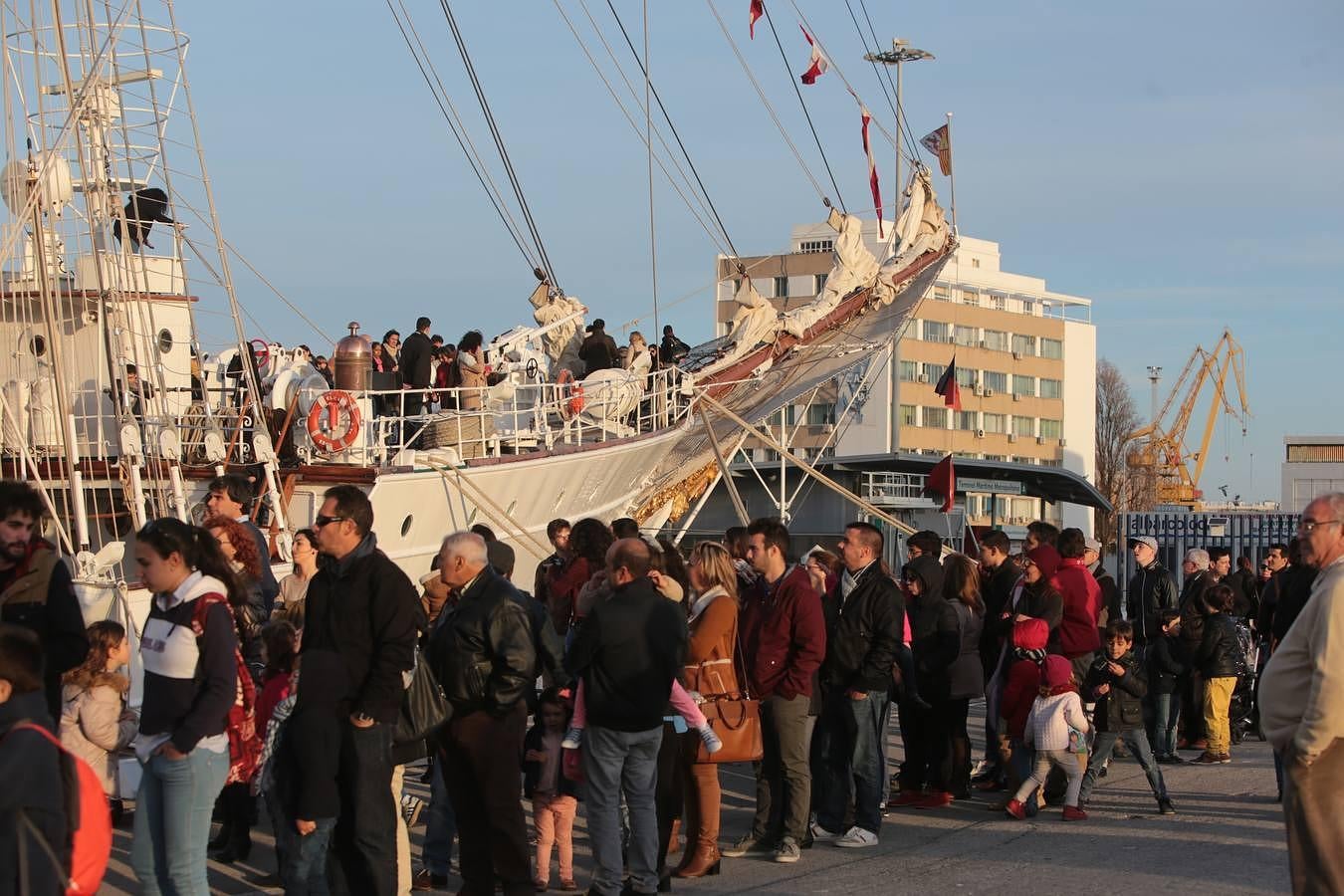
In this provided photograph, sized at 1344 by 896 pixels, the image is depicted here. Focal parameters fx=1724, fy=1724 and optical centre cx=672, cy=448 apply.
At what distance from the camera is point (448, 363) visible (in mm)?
19969

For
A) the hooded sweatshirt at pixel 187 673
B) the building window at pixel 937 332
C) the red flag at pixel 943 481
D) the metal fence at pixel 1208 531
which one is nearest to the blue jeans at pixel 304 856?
the hooded sweatshirt at pixel 187 673

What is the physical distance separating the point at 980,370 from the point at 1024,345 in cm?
555

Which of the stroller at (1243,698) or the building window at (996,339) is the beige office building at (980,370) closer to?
the building window at (996,339)

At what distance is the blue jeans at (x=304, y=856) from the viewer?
684cm

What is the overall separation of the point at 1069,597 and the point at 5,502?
22.9ft

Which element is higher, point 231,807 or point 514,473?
point 514,473

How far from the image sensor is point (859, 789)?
9.77 metres

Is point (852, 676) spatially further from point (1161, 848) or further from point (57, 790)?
point (57, 790)

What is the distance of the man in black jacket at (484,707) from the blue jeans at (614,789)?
331 millimetres

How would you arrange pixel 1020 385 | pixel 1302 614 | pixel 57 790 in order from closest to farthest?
pixel 57 790 < pixel 1302 614 < pixel 1020 385

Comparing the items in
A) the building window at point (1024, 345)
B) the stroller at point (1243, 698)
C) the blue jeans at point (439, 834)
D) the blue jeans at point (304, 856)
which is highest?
the building window at point (1024, 345)

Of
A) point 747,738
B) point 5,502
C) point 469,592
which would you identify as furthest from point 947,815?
point 5,502

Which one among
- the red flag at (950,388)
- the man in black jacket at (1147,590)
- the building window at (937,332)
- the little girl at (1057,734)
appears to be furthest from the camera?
the building window at (937,332)

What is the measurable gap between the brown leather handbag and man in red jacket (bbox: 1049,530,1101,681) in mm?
3050
